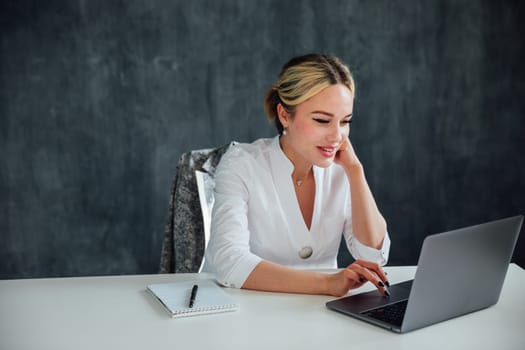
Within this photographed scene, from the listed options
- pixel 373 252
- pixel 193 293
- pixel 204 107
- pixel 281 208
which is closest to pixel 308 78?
pixel 281 208

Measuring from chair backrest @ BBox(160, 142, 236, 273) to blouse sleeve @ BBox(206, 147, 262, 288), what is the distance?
0.31ft

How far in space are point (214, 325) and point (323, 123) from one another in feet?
2.54

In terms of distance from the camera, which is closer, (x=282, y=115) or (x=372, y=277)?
(x=372, y=277)

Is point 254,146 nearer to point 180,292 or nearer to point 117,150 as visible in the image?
point 180,292

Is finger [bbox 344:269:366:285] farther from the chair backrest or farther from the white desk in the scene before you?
the chair backrest

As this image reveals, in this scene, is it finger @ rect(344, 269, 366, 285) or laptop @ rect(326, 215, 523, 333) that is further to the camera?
finger @ rect(344, 269, 366, 285)

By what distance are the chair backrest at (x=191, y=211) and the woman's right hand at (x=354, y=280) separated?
64 cm

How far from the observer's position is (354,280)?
1633 millimetres

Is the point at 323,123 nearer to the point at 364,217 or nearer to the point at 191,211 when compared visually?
the point at 364,217

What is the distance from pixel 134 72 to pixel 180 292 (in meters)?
1.78

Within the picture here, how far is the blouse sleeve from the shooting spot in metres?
1.72

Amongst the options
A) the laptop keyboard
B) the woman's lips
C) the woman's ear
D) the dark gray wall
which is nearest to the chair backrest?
the woman's ear

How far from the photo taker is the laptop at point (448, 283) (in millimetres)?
1354

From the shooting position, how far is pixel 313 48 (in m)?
3.37
